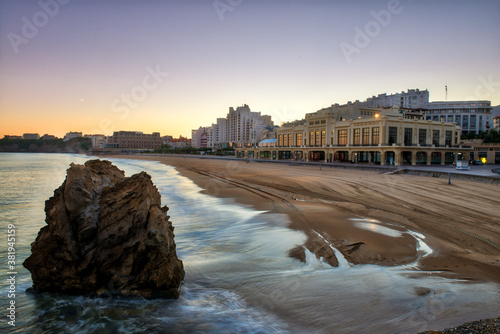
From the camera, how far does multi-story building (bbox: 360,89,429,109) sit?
13050cm

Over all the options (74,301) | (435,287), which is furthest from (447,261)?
(74,301)

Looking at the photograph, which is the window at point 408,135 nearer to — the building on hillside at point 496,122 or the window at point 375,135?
the window at point 375,135

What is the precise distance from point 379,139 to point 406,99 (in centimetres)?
10569

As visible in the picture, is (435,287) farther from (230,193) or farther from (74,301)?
(230,193)

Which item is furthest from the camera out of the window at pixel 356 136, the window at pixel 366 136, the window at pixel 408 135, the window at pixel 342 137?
the window at pixel 342 137

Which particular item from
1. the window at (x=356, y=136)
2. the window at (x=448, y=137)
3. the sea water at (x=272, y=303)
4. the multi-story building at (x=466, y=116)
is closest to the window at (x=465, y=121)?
the multi-story building at (x=466, y=116)

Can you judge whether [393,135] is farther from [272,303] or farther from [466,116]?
[466,116]

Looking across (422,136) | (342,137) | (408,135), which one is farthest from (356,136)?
(422,136)

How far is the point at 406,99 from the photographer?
135500 mm

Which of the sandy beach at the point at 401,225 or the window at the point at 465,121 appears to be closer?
the sandy beach at the point at 401,225

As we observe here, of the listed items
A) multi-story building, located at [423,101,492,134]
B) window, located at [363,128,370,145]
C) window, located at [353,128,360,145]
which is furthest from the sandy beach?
multi-story building, located at [423,101,492,134]

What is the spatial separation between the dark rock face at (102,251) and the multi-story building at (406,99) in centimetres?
13740

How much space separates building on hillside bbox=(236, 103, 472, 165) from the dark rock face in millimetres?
46878

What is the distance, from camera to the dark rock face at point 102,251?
6.27m
